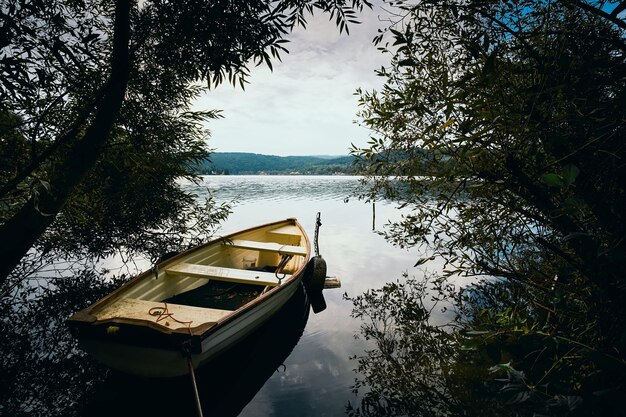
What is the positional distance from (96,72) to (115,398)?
236 inches

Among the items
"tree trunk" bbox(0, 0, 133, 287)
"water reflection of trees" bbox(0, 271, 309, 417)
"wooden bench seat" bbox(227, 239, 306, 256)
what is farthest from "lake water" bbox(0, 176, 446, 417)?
"tree trunk" bbox(0, 0, 133, 287)

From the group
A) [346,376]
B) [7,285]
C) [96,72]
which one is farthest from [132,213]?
[346,376]

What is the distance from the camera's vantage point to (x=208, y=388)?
508cm

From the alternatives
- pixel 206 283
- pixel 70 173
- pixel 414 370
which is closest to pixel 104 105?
pixel 70 173

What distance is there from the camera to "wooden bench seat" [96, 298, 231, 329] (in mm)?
4215

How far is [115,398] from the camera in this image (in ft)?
15.1

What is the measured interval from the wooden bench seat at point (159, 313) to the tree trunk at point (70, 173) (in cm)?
141

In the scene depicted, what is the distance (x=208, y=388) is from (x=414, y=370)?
3766 mm

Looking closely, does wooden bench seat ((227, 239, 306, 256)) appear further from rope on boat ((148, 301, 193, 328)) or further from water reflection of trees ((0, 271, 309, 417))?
rope on boat ((148, 301, 193, 328))

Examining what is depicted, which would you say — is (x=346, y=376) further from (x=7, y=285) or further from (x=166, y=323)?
(x=7, y=285)

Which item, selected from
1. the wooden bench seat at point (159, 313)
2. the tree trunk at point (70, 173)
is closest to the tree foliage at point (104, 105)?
the tree trunk at point (70, 173)

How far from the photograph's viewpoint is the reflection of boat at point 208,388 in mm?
4430

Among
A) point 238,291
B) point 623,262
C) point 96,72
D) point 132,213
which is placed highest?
point 96,72

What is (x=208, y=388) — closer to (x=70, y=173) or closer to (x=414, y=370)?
(x=414, y=370)
